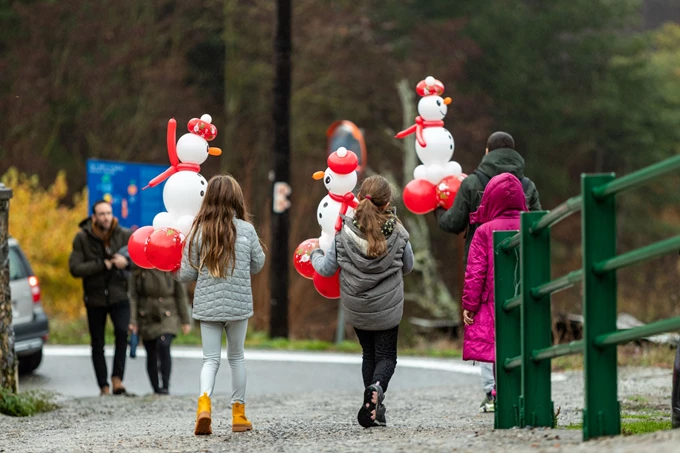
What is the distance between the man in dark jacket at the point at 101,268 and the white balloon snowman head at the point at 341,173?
3623 mm

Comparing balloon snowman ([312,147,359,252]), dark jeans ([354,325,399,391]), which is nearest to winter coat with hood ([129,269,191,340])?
balloon snowman ([312,147,359,252])

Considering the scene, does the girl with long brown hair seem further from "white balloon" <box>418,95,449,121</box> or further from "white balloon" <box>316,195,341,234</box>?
"white balloon" <box>418,95,449,121</box>

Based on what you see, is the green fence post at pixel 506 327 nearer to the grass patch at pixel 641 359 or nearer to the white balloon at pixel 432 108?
the white balloon at pixel 432 108

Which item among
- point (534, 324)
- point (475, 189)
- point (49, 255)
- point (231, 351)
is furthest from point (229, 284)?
point (49, 255)

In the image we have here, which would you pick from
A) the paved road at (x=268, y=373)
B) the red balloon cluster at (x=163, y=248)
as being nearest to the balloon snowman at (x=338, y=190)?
the red balloon cluster at (x=163, y=248)

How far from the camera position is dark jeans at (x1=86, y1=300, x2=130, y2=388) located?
37.9 feet

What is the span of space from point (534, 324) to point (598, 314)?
2.92ft

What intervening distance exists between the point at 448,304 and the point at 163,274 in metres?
17.0

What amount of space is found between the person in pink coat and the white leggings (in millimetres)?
1409

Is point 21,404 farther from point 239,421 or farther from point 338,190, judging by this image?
point 338,190

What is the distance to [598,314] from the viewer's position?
545 cm

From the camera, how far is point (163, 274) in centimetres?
1153

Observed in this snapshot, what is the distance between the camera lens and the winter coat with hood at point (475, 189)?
28.6 ft

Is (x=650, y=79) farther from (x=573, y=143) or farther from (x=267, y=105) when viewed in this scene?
(x=267, y=105)
